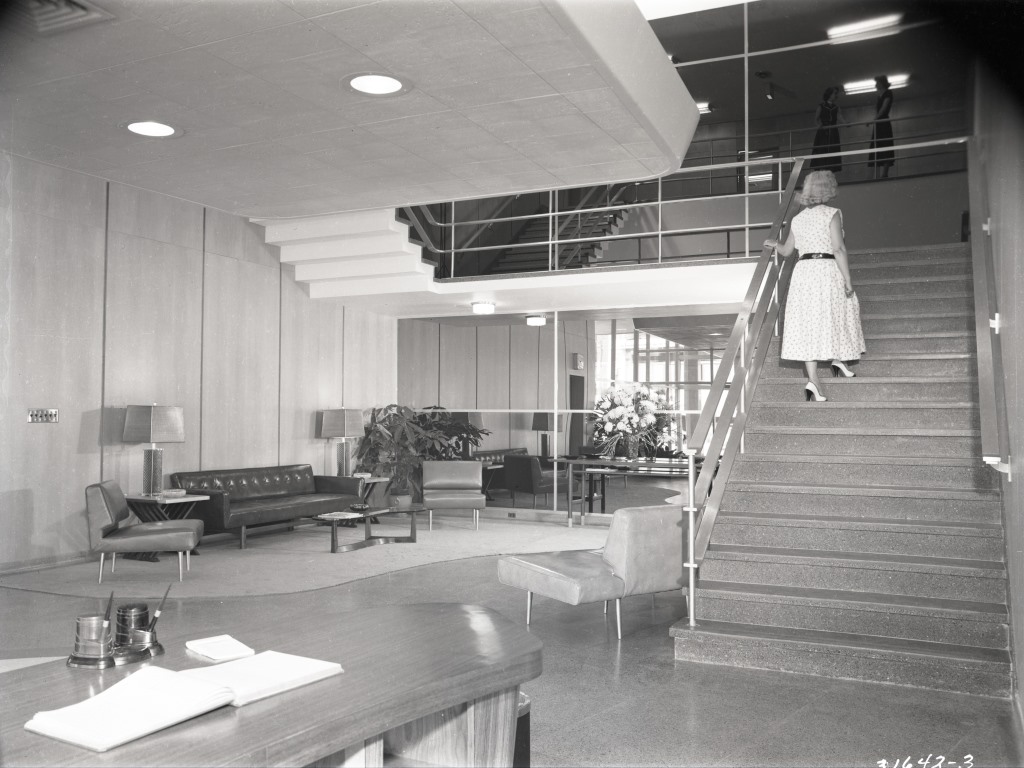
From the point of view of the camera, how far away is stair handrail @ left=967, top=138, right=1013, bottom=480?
4.19m

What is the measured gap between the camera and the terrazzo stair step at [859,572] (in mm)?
4629

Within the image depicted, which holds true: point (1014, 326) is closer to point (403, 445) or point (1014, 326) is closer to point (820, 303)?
point (820, 303)

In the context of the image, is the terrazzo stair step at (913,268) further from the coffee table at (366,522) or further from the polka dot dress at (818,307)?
the coffee table at (366,522)

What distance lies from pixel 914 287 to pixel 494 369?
19.9 feet

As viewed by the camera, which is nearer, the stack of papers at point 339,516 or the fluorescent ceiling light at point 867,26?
the stack of papers at point 339,516

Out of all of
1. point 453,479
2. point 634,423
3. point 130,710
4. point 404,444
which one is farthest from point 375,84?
point 404,444

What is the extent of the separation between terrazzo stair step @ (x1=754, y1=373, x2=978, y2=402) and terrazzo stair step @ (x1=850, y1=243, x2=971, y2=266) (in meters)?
1.76

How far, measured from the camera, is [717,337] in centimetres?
1087

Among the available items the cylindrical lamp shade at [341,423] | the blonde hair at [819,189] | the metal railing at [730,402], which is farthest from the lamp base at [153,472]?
the blonde hair at [819,189]

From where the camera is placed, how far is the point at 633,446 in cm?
1102

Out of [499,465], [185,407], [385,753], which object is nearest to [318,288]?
[185,407]

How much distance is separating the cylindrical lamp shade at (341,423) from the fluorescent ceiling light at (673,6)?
20.5 ft

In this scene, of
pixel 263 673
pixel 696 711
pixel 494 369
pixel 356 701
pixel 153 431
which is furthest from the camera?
pixel 494 369

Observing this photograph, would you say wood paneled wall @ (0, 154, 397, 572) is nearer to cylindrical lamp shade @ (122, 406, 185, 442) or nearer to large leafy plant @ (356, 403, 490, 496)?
cylindrical lamp shade @ (122, 406, 185, 442)
